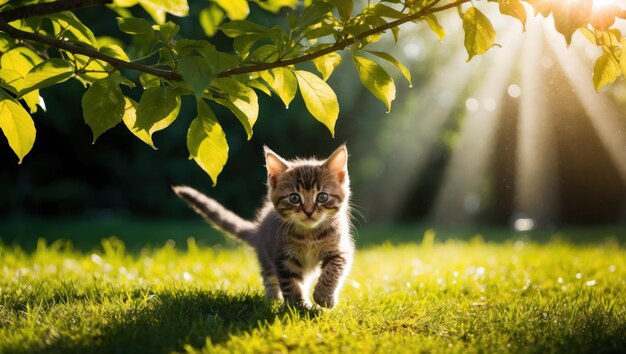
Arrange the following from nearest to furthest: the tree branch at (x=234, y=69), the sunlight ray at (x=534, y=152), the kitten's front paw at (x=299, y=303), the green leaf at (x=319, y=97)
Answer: the tree branch at (x=234, y=69) < the green leaf at (x=319, y=97) < the kitten's front paw at (x=299, y=303) < the sunlight ray at (x=534, y=152)

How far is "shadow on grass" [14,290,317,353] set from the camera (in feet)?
6.98

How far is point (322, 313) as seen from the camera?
A: 2699mm

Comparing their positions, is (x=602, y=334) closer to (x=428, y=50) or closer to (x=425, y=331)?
(x=425, y=331)

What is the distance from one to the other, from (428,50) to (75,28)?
10.1m

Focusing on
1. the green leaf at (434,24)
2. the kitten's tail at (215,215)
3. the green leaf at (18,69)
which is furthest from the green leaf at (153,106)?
the kitten's tail at (215,215)

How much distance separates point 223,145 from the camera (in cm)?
222

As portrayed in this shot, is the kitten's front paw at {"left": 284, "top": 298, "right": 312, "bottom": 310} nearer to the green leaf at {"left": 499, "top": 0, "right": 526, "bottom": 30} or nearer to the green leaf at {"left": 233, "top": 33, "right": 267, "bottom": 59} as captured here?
the green leaf at {"left": 233, "top": 33, "right": 267, "bottom": 59}

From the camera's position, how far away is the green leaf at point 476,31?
207 cm

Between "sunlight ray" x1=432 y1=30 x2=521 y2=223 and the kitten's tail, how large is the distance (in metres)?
4.36

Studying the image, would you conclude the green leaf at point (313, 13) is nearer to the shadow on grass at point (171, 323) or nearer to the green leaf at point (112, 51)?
the green leaf at point (112, 51)

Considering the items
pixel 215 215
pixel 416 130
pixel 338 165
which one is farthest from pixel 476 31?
pixel 416 130

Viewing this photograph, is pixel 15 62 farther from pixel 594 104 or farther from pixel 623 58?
pixel 594 104

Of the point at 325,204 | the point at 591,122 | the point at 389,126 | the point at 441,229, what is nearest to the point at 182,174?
the point at 389,126

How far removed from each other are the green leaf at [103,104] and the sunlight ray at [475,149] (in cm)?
571
